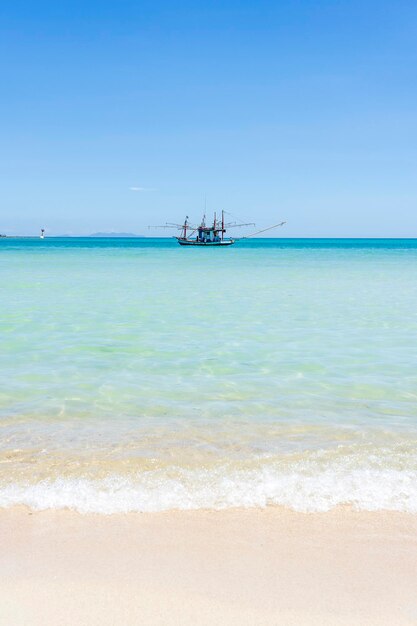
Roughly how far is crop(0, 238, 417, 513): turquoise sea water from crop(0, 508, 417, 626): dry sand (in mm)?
267

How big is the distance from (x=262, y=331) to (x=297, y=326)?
1121mm

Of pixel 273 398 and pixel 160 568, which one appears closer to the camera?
pixel 160 568

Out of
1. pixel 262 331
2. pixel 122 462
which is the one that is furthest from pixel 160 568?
pixel 262 331

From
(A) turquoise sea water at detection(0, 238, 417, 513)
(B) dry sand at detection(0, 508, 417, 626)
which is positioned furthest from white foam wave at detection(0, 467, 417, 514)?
(B) dry sand at detection(0, 508, 417, 626)

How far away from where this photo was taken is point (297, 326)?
1270 cm

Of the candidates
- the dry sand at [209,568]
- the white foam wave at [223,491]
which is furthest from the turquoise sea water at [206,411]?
the dry sand at [209,568]

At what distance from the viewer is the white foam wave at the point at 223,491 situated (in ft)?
13.0

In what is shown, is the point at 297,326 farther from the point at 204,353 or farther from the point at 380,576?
the point at 380,576

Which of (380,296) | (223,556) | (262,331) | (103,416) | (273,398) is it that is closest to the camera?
(223,556)

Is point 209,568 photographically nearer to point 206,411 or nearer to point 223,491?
point 223,491

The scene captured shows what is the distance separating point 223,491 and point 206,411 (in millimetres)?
2258

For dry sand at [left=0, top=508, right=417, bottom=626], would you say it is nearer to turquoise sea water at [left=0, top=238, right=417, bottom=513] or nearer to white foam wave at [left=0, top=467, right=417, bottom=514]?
white foam wave at [left=0, top=467, right=417, bottom=514]

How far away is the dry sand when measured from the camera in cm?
279

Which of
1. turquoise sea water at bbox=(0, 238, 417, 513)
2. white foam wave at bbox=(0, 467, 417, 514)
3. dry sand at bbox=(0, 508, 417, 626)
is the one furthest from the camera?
turquoise sea water at bbox=(0, 238, 417, 513)
